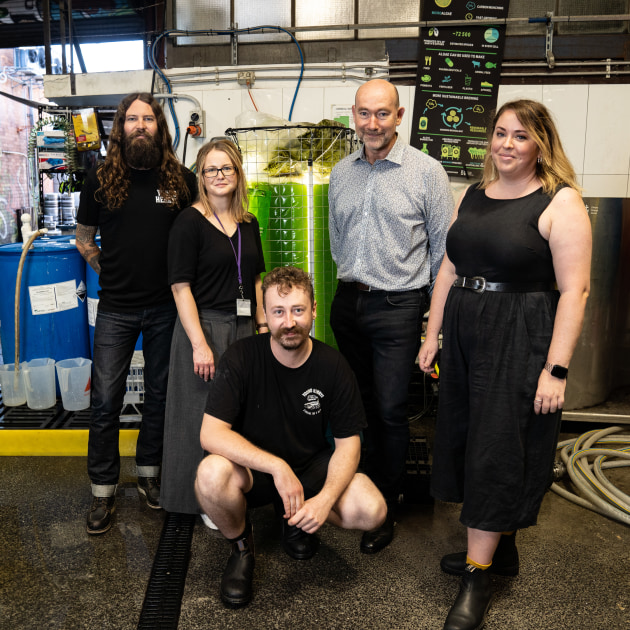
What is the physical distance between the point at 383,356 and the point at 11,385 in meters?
2.27

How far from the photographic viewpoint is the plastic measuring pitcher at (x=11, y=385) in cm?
329

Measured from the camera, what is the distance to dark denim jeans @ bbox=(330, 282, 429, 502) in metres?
2.19

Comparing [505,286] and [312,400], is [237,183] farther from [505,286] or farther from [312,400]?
[505,286]

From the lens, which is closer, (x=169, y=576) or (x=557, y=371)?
(x=557, y=371)

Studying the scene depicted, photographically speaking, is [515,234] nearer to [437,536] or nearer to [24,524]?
[437,536]

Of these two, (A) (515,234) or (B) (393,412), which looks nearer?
(A) (515,234)

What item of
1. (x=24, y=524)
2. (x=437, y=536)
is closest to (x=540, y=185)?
(x=437, y=536)

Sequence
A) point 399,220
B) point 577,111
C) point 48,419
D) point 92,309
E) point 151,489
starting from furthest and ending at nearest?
point 577,111, point 92,309, point 48,419, point 151,489, point 399,220

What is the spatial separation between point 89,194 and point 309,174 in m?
0.94

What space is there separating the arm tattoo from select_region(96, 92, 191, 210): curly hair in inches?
6.3

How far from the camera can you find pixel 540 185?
1.69 m

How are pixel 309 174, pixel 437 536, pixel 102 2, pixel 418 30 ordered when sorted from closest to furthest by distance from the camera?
pixel 437 536, pixel 309 174, pixel 418 30, pixel 102 2

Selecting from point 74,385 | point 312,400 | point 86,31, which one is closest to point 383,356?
point 312,400

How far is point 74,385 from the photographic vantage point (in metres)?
3.28
